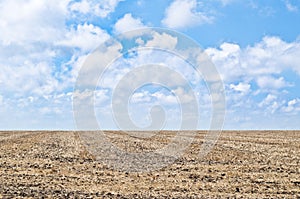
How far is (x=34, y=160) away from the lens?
969 inches

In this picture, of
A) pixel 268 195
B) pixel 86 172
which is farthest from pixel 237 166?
pixel 86 172

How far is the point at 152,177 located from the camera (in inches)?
813

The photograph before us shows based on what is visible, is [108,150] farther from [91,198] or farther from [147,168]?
[91,198]

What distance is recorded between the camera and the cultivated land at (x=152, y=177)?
17297 millimetres

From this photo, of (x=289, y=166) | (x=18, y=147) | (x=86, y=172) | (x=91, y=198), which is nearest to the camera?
(x=91, y=198)

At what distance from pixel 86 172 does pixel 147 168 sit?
3277mm

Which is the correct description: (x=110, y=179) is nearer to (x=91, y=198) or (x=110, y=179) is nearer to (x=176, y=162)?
(x=91, y=198)

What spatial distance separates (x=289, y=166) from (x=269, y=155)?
433 cm

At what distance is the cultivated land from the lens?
17.3 meters

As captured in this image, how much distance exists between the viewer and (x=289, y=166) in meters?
24.5

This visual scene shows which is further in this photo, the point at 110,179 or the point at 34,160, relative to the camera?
the point at 34,160

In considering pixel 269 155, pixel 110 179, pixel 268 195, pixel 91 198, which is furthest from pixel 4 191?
pixel 269 155

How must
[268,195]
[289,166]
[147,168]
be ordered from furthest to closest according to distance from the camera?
[289,166] < [147,168] < [268,195]

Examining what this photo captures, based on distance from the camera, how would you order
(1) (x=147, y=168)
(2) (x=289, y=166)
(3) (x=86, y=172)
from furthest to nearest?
1. (2) (x=289, y=166)
2. (1) (x=147, y=168)
3. (3) (x=86, y=172)
